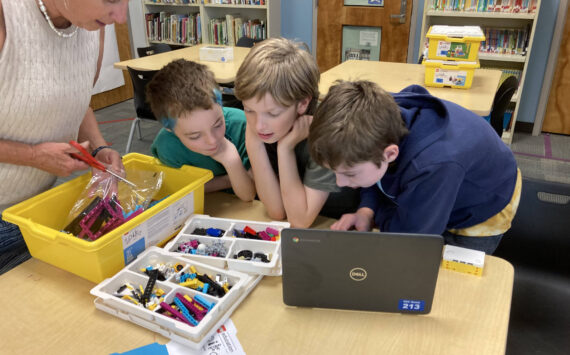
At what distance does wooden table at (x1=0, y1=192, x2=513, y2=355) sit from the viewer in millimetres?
783

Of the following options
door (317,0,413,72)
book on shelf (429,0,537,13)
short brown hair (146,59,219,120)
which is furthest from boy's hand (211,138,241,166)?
door (317,0,413,72)

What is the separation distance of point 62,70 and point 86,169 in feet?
0.85

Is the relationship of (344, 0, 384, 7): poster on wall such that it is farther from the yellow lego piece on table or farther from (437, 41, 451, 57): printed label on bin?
the yellow lego piece on table

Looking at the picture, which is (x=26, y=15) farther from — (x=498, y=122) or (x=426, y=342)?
(x=498, y=122)

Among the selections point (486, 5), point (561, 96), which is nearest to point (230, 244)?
point (486, 5)

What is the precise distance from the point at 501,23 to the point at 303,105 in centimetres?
339

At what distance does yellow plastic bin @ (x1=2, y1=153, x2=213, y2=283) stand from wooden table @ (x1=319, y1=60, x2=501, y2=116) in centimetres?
106

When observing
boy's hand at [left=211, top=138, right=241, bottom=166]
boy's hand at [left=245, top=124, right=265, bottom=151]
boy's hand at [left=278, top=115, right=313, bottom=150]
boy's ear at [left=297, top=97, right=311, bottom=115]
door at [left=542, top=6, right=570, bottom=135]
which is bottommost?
→ door at [left=542, top=6, right=570, bottom=135]

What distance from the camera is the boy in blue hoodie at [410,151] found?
926mm

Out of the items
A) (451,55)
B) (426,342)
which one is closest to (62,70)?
(426,342)

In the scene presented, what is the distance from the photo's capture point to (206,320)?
78 centimetres

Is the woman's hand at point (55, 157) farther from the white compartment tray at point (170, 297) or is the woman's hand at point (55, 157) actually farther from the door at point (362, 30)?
the door at point (362, 30)

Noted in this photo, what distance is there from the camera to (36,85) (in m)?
1.02

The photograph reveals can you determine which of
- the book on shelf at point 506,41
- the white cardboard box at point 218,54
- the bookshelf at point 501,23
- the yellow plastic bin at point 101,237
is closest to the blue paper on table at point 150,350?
the yellow plastic bin at point 101,237
